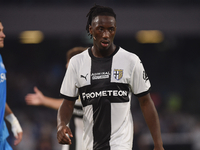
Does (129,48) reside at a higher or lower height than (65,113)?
higher

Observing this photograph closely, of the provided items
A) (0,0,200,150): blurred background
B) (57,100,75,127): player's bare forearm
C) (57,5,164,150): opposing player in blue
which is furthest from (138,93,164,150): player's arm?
(0,0,200,150): blurred background

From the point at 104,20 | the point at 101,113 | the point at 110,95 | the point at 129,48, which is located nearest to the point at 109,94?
the point at 110,95

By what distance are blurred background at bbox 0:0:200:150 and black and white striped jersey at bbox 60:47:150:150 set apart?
221 inches

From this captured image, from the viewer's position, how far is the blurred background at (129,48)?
9.48 m

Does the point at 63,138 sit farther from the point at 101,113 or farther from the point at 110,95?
the point at 110,95

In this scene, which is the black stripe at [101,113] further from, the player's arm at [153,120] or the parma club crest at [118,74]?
the player's arm at [153,120]

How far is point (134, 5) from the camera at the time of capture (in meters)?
9.96

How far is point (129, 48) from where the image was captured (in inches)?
528

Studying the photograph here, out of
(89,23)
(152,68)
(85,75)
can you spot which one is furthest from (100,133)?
(152,68)

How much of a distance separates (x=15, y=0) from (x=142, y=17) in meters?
3.92

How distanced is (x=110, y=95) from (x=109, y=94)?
12mm

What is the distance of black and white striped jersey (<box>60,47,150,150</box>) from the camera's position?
2.70 meters

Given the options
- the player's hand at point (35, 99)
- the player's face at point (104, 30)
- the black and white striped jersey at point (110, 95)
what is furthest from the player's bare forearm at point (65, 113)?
the player's hand at point (35, 99)

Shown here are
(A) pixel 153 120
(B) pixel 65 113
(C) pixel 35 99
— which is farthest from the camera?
(C) pixel 35 99
